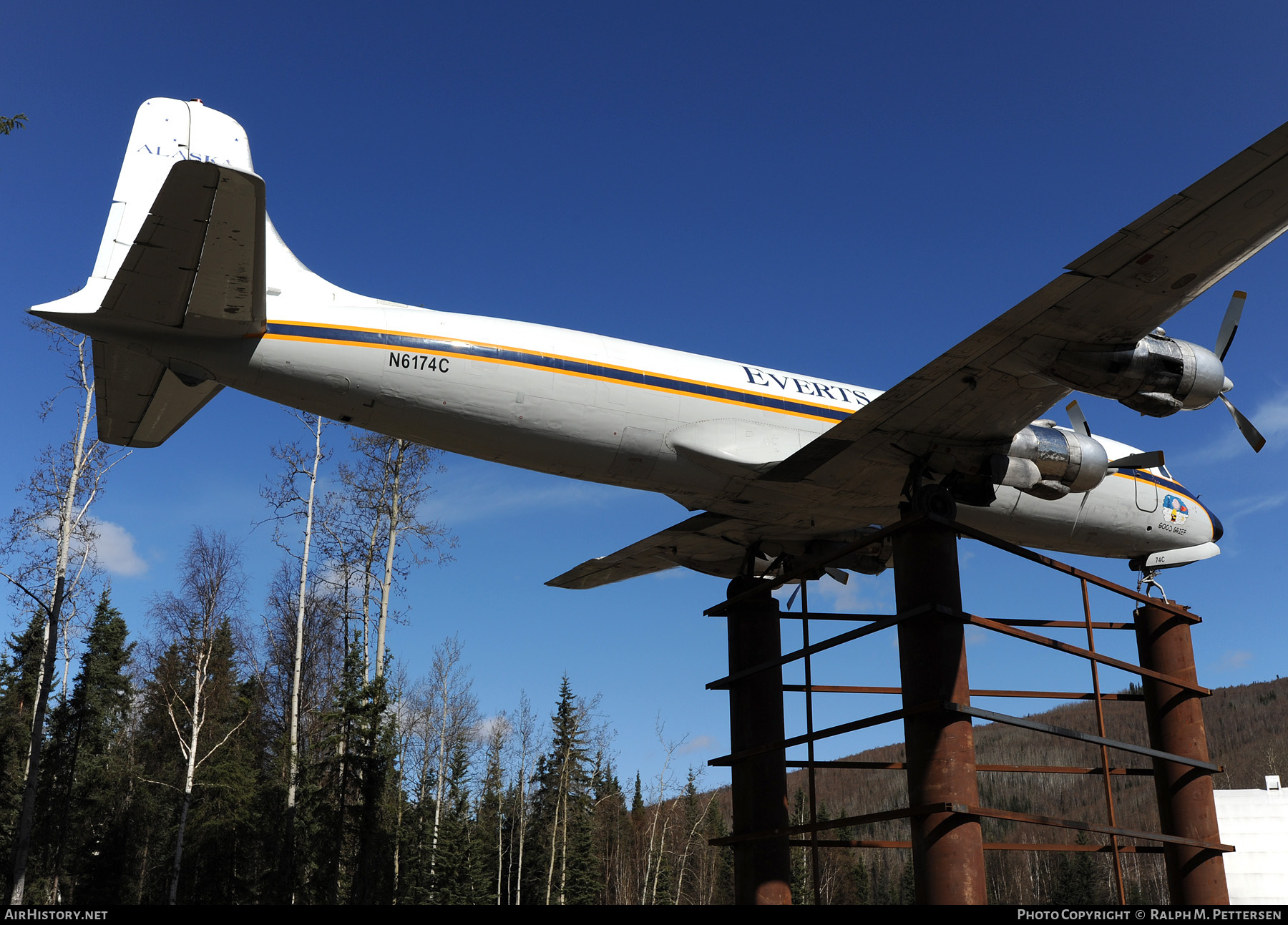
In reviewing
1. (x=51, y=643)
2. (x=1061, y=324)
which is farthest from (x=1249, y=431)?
(x=51, y=643)

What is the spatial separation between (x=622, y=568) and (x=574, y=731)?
1313 inches

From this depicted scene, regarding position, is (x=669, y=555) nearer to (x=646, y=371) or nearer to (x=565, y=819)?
(x=646, y=371)

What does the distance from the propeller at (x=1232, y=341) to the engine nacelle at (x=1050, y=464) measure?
1.47 meters

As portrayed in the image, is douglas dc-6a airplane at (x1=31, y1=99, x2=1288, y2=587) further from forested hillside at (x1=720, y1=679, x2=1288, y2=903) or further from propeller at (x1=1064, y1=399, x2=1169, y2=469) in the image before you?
forested hillside at (x1=720, y1=679, x2=1288, y2=903)

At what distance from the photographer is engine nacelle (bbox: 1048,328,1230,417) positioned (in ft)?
33.4

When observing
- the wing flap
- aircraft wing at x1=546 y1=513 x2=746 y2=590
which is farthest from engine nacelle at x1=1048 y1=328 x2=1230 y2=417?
the wing flap

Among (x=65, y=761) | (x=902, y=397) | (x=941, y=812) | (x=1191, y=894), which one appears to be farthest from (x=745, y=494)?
(x=65, y=761)

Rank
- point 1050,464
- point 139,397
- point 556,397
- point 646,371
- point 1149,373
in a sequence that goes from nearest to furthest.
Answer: point 1149,373, point 139,397, point 556,397, point 646,371, point 1050,464

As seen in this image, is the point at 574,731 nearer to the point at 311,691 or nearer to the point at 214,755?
the point at 311,691

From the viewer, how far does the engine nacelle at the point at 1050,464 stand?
1155 cm

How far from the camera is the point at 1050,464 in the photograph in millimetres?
11766

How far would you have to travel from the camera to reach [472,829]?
1690 inches

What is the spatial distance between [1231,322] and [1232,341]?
0.22 m

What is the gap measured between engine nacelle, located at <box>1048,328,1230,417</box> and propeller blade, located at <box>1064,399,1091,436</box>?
5.22 ft
